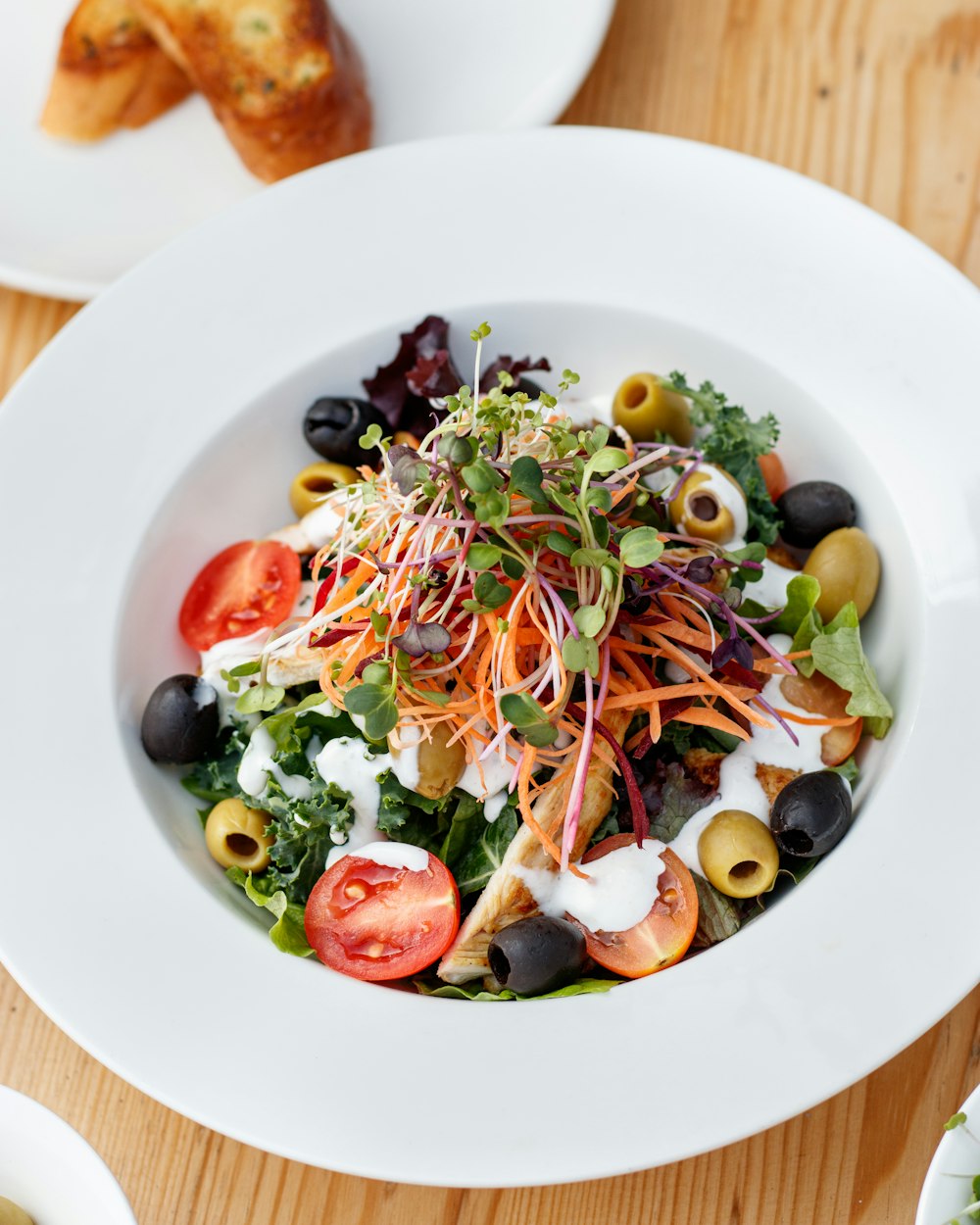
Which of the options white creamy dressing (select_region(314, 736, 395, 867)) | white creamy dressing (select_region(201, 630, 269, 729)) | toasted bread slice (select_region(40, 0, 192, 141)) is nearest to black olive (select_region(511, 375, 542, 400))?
white creamy dressing (select_region(201, 630, 269, 729))

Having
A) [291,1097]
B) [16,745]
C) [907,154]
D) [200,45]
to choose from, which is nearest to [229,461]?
[16,745]

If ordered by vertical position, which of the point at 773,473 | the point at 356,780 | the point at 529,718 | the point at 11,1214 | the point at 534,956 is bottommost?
the point at 11,1214

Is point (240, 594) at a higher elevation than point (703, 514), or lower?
lower

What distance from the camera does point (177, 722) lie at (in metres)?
2.36

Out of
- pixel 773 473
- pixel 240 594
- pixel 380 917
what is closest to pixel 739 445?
pixel 773 473

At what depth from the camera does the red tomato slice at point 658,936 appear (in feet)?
7.01

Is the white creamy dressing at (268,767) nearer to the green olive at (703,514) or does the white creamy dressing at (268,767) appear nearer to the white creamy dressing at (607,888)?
the white creamy dressing at (607,888)

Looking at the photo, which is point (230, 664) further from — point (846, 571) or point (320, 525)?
point (846, 571)

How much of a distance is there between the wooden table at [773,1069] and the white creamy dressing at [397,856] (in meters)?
0.59

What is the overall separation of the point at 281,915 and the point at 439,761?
0.41m

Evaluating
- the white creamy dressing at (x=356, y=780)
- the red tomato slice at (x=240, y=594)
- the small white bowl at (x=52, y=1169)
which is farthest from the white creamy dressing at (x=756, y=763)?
the small white bowl at (x=52, y=1169)

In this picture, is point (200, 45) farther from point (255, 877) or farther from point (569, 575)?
point (255, 877)

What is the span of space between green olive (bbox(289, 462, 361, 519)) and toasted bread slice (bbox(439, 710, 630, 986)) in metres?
0.86

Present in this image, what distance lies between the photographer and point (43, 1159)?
197 centimetres
